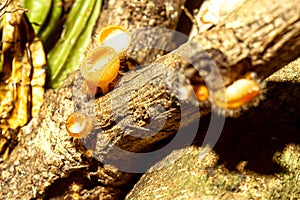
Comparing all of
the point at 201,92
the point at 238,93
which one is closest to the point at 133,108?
the point at 201,92

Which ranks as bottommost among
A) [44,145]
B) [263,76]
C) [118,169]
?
Answer: [118,169]

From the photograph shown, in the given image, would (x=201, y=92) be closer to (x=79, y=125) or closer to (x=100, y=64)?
(x=100, y=64)

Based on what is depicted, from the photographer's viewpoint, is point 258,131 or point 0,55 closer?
point 258,131

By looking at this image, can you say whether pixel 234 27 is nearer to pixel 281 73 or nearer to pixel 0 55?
pixel 281 73

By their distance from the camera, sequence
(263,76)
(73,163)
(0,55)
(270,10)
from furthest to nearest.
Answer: (0,55)
(73,163)
(263,76)
(270,10)

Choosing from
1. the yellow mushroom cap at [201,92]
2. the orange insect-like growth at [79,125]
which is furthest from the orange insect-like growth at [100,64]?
the yellow mushroom cap at [201,92]

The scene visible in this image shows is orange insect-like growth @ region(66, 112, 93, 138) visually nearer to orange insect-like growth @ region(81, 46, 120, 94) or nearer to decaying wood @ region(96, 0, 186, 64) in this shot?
orange insect-like growth @ region(81, 46, 120, 94)

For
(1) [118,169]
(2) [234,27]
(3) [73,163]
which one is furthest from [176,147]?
(2) [234,27]
